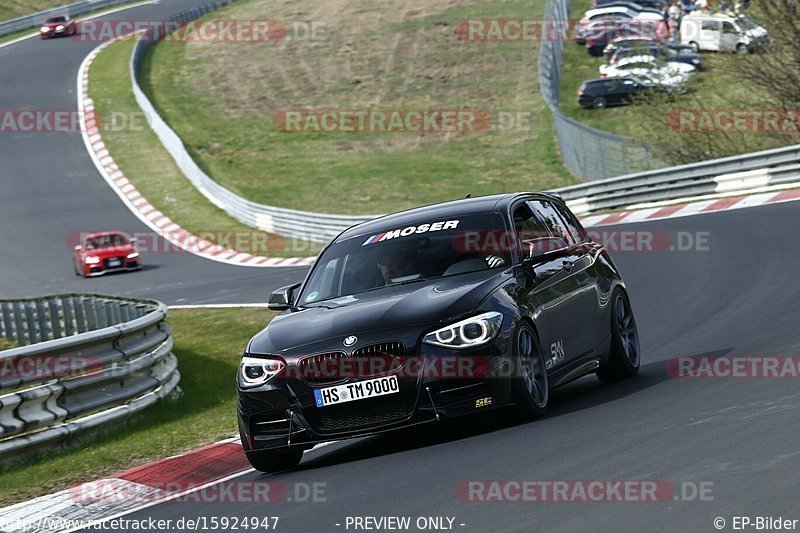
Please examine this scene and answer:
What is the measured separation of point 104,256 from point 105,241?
3.02ft

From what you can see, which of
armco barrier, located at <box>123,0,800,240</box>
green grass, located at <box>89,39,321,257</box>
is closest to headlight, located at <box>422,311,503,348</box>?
armco barrier, located at <box>123,0,800,240</box>

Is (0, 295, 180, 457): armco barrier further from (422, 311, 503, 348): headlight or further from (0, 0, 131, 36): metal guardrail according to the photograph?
(0, 0, 131, 36): metal guardrail

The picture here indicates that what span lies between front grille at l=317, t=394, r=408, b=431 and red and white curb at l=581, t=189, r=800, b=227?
1538cm

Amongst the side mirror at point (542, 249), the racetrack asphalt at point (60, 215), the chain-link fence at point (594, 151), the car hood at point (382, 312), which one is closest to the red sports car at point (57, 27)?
the racetrack asphalt at point (60, 215)

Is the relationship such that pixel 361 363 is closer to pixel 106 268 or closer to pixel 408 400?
pixel 408 400

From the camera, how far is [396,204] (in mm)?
37281

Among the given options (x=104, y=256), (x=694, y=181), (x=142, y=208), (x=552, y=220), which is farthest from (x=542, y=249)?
(x=142, y=208)

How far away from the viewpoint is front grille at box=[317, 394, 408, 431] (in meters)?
7.70

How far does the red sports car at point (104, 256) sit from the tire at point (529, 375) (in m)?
A: 23.4

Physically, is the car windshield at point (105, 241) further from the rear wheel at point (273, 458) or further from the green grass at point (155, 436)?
the rear wheel at point (273, 458)

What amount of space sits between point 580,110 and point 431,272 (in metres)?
37.3

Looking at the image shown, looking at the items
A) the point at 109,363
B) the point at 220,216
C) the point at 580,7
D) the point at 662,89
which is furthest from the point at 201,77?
the point at 109,363

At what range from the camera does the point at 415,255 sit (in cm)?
890

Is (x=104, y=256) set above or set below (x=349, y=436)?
below
